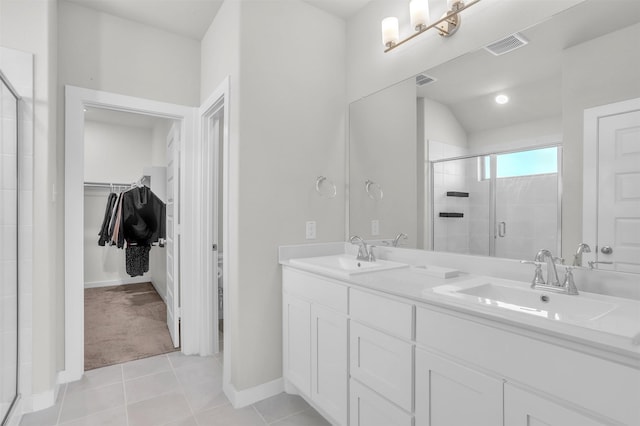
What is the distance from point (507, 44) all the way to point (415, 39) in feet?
1.89

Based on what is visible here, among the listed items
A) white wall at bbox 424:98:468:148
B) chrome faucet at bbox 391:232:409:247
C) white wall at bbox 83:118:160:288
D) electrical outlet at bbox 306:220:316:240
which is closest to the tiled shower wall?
electrical outlet at bbox 306:220:316:240

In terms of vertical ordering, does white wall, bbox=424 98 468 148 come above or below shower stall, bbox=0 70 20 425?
above

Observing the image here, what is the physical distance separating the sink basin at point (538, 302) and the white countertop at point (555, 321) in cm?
3

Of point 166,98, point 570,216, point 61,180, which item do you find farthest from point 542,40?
point 61,180

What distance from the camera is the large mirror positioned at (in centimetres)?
131

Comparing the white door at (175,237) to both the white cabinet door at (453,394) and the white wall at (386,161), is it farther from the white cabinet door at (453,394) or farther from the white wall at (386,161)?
the white cabinet door at (453,394)

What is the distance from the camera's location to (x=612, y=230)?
125 cm

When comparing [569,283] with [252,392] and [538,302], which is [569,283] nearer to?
[538,302]

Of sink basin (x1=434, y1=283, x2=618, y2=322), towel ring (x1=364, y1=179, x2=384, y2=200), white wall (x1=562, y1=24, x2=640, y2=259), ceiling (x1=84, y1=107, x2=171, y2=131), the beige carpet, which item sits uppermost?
ceiling (x1=84, y1=107, x2=171, y2=131)

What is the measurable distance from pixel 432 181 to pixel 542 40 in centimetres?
81

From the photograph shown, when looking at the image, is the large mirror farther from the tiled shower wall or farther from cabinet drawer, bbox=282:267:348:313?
the tiled shower wall

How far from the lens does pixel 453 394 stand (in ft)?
3.79

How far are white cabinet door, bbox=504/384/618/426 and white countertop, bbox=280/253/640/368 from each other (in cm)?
18

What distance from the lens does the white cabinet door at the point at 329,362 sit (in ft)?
5.40
